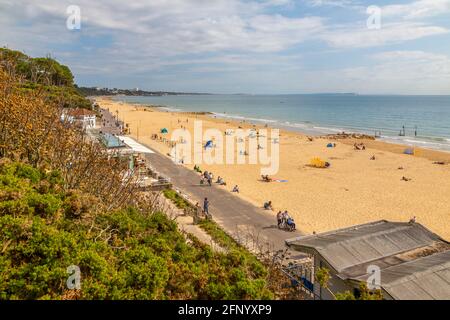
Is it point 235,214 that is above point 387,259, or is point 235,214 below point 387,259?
below

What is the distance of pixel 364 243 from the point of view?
7.53 m

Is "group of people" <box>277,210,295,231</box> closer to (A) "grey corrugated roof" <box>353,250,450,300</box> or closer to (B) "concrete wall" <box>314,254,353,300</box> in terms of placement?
(B) "concrete wall" <box>314,254,353,300</box>

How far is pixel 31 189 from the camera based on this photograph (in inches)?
272

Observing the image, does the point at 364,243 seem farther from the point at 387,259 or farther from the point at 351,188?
the point at 351,188

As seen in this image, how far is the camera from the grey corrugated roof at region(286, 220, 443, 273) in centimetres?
704

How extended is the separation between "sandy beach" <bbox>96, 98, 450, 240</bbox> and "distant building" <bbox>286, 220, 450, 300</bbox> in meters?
6.98

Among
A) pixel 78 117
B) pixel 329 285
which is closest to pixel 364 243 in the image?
pixel 329 285

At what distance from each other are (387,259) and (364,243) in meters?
0.55

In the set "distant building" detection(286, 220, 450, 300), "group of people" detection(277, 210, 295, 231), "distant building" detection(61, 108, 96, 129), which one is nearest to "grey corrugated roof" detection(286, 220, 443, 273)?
"distant building" detection(286, 220, 450, 300)

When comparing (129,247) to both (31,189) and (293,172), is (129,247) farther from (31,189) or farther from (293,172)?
(293,172)

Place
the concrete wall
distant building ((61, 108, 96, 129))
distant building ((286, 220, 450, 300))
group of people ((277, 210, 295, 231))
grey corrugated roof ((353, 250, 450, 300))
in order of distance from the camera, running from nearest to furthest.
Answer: grey corrugated roof ((353, 250, 450, 300)), distant building ((286, 220, 450, 300)), the concrete wall, distant building ((61, 108, 96, 129)), group of people ((277, 210, 295, 231))
